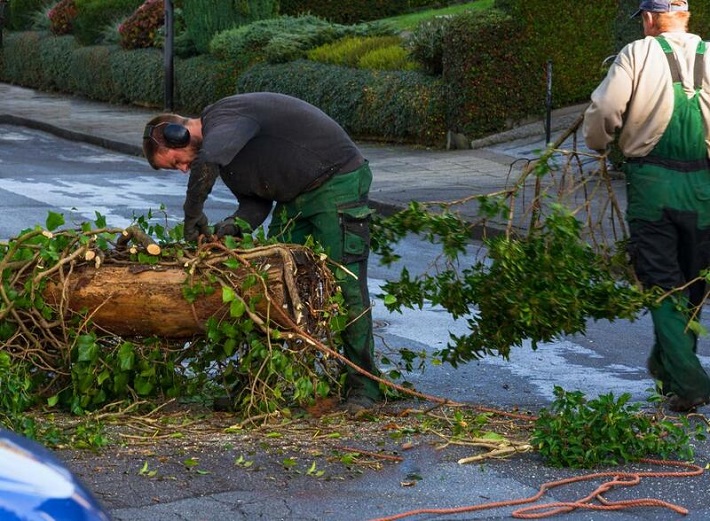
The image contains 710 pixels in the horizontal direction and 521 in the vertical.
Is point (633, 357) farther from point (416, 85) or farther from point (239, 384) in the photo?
point (416, 85)

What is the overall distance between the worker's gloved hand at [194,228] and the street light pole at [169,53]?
16835 millimetres

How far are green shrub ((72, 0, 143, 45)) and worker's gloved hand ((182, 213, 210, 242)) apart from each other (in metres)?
22.7

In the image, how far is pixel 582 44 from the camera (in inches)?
741

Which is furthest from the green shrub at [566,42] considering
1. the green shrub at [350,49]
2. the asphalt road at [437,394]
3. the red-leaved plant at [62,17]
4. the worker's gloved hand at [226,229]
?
the red-leaved plant at [62,17]

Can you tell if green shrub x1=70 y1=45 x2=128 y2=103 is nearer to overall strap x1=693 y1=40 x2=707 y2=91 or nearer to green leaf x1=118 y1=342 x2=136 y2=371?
green leaf x1=118 y1=342 x2=136 y2=371

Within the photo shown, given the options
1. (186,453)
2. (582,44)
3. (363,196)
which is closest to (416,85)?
(582,44)

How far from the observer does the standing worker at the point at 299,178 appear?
627 centimetres

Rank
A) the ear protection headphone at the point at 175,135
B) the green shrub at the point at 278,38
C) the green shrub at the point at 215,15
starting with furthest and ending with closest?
the green shrub at the point at 215,15 → the green shrub at the point at 278,38 → the ear protection headphone at the point at 175,135

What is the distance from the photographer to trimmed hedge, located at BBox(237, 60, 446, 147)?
18.3 m

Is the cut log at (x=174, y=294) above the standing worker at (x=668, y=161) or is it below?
below

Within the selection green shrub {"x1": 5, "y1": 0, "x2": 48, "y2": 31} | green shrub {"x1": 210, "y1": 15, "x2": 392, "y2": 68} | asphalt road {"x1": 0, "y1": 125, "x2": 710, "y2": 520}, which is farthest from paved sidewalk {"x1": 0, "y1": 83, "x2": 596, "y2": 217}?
green shrub {"x1": 5, "y1": 0, "x2": 48, "y2": 31}

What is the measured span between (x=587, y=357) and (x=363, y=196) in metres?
2.14

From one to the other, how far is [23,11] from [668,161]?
29.2 m

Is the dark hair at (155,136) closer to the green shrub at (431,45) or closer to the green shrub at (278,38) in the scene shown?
the green shrub at (431,45)
